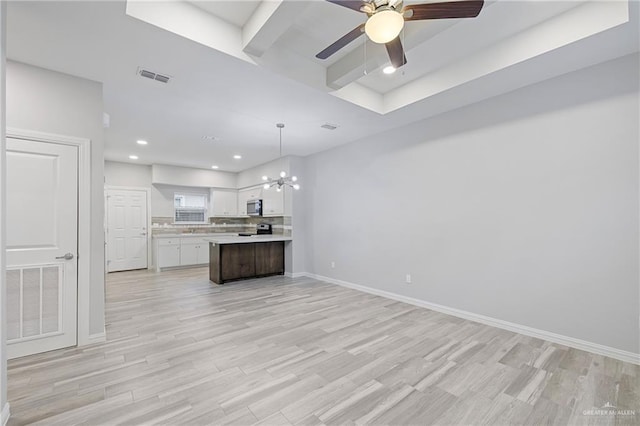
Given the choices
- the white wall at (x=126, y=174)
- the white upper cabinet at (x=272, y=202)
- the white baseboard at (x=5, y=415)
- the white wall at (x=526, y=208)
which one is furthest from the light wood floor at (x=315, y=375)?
the white wall at (x=126, y=174)

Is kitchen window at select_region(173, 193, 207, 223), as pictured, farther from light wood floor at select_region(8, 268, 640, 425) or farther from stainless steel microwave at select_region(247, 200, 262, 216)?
light wood floor at select_region(8, 268, 640, 425)

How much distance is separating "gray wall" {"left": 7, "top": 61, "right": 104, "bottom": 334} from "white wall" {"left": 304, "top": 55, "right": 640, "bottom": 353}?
3937mm

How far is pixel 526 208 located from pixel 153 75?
14.6ft

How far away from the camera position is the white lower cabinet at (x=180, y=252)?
7.28 metres

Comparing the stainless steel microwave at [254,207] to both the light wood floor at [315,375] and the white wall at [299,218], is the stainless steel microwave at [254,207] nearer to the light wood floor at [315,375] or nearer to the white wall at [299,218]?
the white wall at [299,218]

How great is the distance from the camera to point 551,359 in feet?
8.52

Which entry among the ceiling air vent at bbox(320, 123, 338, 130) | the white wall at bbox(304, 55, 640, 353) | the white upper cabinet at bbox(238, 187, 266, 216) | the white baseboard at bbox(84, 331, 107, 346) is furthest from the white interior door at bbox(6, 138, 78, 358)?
the white upper cabinet at bbox(238, 187, 266, 216)

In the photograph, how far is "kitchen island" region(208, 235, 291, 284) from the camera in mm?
5703

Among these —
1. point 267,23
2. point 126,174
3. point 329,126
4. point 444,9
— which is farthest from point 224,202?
point 444,9

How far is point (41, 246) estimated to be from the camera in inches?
108

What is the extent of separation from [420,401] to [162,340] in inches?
104

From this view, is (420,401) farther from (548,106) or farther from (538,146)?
(548,106)

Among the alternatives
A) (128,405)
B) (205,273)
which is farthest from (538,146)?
(205,273)

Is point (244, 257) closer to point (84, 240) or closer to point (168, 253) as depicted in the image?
point (168, 253)
